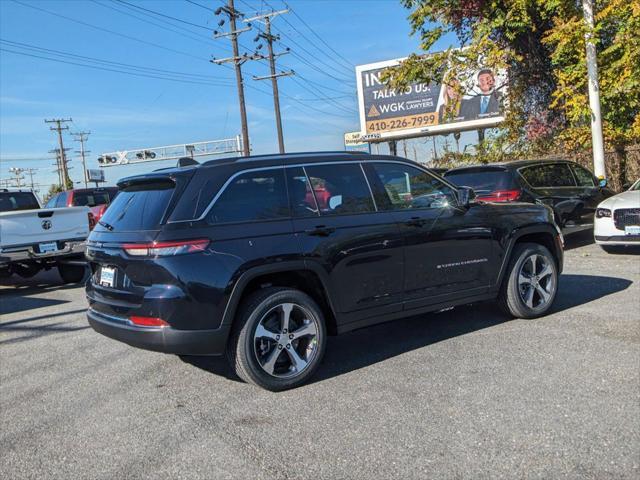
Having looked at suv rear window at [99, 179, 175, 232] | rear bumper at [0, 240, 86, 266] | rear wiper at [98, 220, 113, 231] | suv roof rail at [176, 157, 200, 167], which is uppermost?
suv roof rail at [176, 157, 200, 167]

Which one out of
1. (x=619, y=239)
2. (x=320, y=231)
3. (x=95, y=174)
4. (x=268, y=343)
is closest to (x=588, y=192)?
(x=619, y=239)

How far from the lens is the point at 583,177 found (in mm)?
11156

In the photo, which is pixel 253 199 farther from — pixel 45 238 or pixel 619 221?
pixel 619 221

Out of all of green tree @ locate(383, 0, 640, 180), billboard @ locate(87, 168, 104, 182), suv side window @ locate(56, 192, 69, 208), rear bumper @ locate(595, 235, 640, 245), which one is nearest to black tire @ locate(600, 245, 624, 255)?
rear bumper @ locate(595, 235, 640, 245)

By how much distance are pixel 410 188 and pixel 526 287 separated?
1.69 m

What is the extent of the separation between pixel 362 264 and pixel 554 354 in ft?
5.68

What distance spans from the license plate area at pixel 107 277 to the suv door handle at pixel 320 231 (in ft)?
4.84

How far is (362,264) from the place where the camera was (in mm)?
4594

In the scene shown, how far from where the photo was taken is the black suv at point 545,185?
957 cm

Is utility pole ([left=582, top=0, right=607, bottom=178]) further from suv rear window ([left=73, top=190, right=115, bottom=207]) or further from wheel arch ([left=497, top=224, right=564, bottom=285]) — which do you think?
suv rear window ([left=73, top=190, right=115, bottom=207])

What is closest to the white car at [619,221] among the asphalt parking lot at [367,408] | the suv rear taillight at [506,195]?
the suv rear taillight at [506,195]

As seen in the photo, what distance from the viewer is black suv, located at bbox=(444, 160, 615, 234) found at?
31.4 feet

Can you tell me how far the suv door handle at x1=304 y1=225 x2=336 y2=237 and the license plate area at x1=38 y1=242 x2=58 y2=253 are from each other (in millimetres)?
6741

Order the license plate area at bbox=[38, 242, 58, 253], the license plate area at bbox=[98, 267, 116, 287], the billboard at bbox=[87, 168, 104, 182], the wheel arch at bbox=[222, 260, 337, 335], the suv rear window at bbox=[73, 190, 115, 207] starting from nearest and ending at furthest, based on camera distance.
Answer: the wheel arch at bbox=[222, 260, 337, 335]
the license plate area at bbox=[98, 267, 116, 287]
the license plate area at bbox=[38, 242, 58, 253]
the suv rear window at bbox=[73, 190, 115, 207]
the billboard at bbox=[87, 168, 104, 182]
